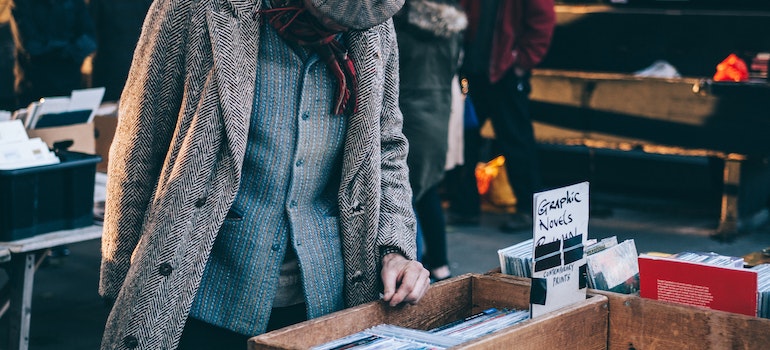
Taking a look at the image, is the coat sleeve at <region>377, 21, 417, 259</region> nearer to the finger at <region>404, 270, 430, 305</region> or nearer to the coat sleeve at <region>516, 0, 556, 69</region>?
the finger at <region>404, 270, 430, 305</region>

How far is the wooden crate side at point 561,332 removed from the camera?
207 centimetres

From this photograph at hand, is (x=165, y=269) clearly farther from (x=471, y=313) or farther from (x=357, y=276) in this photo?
(x=471, y=313)

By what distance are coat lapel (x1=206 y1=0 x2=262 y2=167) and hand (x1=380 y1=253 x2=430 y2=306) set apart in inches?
17.3

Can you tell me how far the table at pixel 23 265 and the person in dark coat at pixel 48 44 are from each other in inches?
134

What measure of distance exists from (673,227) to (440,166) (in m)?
2.59

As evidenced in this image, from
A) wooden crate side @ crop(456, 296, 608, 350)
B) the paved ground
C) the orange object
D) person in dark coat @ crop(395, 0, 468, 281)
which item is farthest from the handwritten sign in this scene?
the orange object

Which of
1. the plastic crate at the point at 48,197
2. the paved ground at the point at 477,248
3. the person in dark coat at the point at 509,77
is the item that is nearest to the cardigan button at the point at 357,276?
the plastic crate at the point at 48,197

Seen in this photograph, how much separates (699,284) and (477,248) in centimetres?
493

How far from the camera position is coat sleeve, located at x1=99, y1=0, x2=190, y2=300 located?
228 cm

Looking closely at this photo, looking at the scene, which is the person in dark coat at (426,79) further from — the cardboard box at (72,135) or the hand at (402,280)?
the hand at (402,280)

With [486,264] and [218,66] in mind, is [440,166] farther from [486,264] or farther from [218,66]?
[218,66]

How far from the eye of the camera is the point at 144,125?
233cm

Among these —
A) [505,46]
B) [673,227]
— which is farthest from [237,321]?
[673,227]

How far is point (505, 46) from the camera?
23.9 ft
